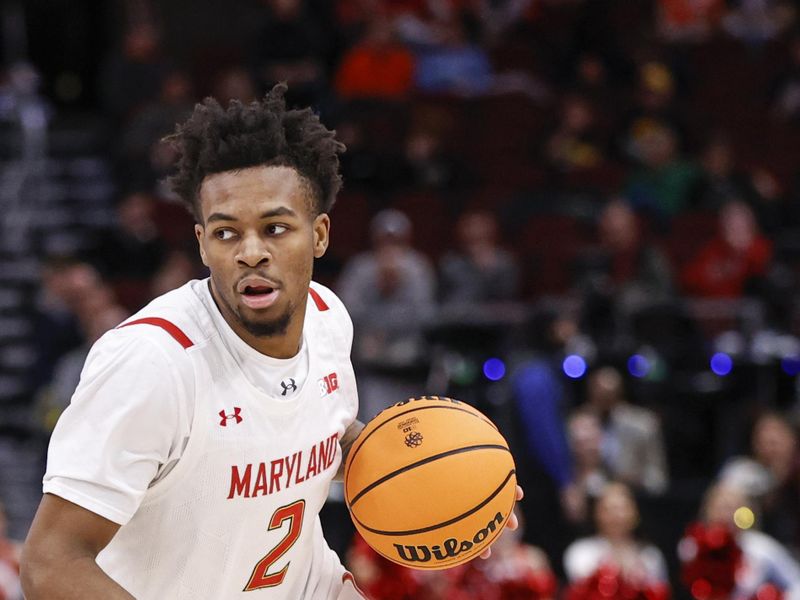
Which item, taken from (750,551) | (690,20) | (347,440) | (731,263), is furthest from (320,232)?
(690,20)

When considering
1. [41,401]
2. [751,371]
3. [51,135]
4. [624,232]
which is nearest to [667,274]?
[624,232]

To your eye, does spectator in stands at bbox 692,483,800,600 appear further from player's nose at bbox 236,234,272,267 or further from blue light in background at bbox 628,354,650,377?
player's nose at bbox 236,234,272,267

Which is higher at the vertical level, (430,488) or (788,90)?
(430,488)

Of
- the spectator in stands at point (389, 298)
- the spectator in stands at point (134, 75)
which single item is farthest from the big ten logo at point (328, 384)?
the spectator in stands at point (134, 75)

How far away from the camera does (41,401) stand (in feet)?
29.6

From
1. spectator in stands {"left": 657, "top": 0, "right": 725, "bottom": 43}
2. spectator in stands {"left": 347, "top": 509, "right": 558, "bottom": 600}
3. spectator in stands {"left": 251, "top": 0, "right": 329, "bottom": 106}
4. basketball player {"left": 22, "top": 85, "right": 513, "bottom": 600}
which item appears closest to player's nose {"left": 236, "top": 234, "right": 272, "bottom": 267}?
basketball player {"left": 22, "top": 85, "right": 513, "bottom": 600}

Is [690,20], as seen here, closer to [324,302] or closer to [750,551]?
[750,551]

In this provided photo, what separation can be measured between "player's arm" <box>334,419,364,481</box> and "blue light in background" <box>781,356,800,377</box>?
5.47 m

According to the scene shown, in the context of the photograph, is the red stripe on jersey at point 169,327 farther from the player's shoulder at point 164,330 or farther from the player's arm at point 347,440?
the player's arm at point 347,440

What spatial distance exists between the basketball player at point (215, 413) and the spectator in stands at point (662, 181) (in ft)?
24.3

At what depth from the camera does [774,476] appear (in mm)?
7363

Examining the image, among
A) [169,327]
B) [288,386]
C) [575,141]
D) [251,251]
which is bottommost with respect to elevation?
[575,141]

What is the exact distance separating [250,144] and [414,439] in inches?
36.9

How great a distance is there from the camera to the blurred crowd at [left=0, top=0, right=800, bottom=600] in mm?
7340
